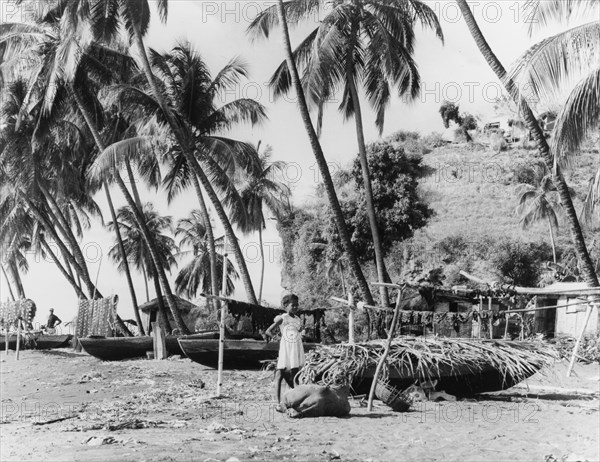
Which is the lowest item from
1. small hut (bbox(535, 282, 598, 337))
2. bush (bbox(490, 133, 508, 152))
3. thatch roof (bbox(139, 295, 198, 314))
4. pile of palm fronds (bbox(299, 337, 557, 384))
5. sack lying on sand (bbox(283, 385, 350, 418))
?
sack lying on sand (bbox(283, 385, 350, 418))

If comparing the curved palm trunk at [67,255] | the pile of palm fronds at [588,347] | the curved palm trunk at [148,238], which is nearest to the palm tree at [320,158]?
the pile of palm fronds at [588,347]

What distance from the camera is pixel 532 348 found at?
11.9 meters

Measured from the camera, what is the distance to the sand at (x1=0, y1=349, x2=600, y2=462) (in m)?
8.01

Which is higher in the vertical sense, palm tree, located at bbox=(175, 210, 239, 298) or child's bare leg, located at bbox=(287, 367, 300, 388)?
palm tree, located at bbox=(175, 210, 239, 298)

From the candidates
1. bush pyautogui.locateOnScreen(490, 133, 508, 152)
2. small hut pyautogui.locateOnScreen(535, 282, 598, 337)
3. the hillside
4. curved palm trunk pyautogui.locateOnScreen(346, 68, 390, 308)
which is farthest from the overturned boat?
bush pyautogui.locateOnScreen(490, 133, 508, 152)

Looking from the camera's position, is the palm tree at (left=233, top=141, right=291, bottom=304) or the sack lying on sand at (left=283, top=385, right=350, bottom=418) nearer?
the sack lying on sand at (left=283, top=385, right=350, bottom=418)

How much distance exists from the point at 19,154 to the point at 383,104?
44.2ft

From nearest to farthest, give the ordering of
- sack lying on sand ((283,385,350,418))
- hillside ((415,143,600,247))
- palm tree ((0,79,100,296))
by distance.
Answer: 1. sack lying on sand ((283,385,350,418))
2. palm tree ((0,79,100,296))
3. hillside ((415,143,600,247))

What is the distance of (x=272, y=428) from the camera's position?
9.39 metres

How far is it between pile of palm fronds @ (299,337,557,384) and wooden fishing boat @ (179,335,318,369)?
188 inches

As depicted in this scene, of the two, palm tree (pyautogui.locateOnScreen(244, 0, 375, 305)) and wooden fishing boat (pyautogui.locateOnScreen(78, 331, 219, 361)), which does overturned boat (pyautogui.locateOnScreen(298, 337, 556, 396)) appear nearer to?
palm tree (pyautogui.locateOnScreen(244, 0, 375, 305))

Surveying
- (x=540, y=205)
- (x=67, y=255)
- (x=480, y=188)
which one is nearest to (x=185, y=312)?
(x=67, y=255)

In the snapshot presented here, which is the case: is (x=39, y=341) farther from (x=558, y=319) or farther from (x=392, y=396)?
(x=392, y=396)

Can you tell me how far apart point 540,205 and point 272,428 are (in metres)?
34.3
